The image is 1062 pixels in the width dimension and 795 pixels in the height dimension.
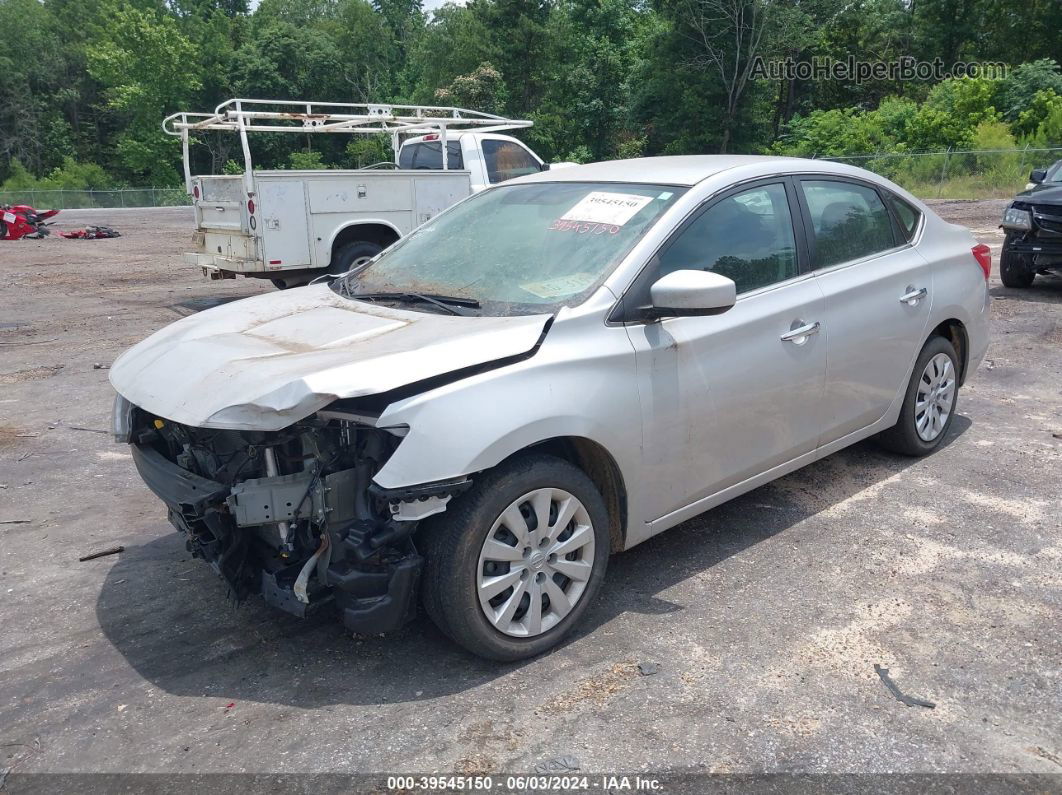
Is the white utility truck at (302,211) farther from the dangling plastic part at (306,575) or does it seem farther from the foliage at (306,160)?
the foliage at (306,160)

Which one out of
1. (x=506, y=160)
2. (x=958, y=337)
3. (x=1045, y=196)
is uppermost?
(x=506, y=160)

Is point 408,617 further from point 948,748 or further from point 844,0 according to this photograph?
point 844,0

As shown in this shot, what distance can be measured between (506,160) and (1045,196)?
666cm

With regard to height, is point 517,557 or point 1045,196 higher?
point 1045,196

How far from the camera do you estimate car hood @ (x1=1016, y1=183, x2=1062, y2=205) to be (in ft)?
32.3

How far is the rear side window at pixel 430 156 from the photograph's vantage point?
12344 millimetres

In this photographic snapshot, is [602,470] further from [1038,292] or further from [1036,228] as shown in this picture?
[1038,292]

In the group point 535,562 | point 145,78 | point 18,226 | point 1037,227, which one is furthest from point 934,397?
point 145,78

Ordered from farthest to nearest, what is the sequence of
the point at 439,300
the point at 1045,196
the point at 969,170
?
the point at 969,170, the point at 1045,196, the point at 439,300

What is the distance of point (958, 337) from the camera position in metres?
5.41

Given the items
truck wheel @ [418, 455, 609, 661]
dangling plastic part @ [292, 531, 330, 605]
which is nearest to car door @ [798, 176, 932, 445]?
truck wheel @ [418, 455, 609, 661]

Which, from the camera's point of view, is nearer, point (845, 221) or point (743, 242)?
point (743, 242)

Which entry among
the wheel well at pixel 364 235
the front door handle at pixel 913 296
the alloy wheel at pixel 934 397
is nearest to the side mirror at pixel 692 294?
the front door handle at pixel 913 296

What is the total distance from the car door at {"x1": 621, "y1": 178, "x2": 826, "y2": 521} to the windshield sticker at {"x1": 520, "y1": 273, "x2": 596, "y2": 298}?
193 mm
